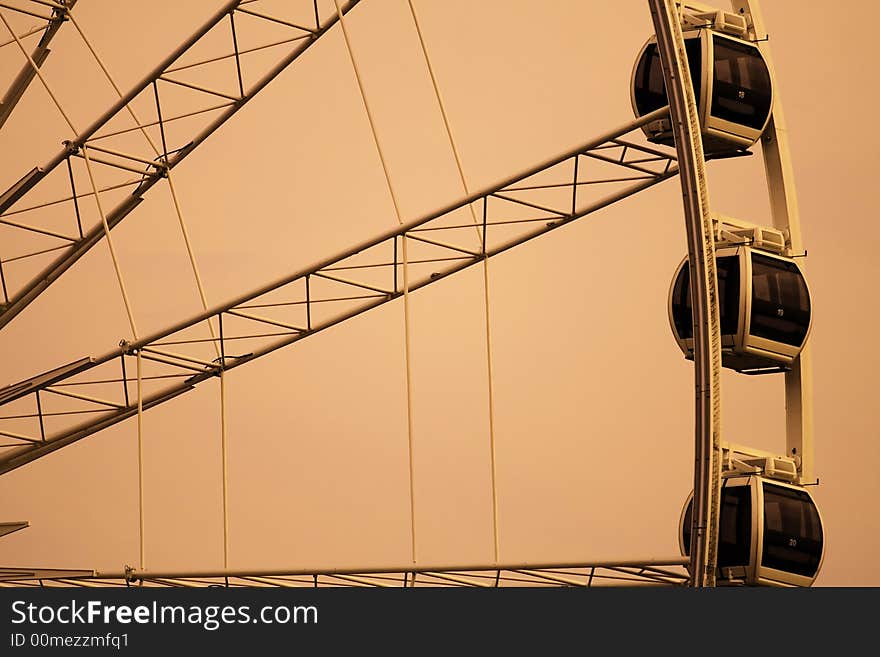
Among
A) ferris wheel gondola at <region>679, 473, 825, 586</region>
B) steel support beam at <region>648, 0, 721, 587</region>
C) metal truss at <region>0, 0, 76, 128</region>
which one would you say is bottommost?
ferris wheel gondola at <region>679, 473, 825, 586</region>

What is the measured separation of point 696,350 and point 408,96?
102ft

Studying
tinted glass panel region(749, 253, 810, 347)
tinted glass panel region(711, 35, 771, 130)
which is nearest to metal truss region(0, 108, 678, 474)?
tinted glass panel region(711, 35, 771, 130)

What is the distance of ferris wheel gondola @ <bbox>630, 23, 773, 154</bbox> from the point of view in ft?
70.3

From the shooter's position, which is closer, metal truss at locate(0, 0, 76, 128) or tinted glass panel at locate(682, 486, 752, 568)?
tinted glass panel at locate(682, 486, 752, 568)

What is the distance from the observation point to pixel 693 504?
20000 millimetres

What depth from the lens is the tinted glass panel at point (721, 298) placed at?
68.9 ft

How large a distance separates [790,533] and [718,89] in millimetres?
5297

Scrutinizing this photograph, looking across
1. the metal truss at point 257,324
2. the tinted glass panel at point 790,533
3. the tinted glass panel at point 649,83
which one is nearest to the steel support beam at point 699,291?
the tinted glass panel at point 790,533

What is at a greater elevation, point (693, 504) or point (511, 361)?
point (511, 361)

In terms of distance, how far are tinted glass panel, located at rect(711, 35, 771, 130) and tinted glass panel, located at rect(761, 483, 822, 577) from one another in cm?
447

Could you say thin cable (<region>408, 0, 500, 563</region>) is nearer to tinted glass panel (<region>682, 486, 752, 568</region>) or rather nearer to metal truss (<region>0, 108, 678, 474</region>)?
tinted glass panel (<region>682, 486, 752, 568</region>)

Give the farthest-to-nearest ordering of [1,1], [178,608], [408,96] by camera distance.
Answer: [408,96], [1,1], [178,608]

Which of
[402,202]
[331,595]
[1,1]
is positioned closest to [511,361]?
[402,202]

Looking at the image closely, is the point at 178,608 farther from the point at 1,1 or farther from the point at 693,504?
the point at 1,1
